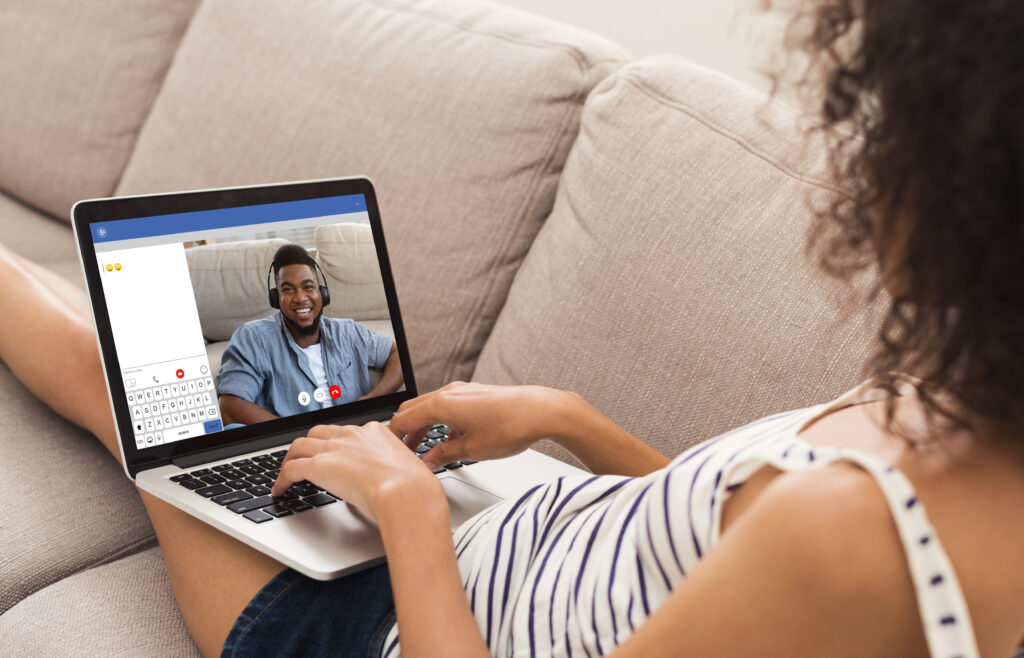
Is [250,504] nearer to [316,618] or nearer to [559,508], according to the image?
[316,618]

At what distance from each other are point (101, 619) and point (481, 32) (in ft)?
2.91

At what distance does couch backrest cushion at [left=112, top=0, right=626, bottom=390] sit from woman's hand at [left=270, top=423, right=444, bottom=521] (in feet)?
1.40

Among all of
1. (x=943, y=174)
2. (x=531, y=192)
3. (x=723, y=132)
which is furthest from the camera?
(x=531, y=192)

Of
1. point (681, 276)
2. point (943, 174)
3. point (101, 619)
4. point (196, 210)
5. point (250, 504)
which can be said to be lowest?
point (101, 619)

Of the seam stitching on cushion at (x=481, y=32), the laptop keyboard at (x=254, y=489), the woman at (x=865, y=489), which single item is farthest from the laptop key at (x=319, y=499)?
the seam stitching on cushion at (x=481, y=32)

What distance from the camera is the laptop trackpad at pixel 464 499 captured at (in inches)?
33.0

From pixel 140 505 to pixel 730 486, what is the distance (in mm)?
726

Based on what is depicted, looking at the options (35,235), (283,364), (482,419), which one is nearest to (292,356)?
(283,364)

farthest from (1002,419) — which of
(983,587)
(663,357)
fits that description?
(663,357)

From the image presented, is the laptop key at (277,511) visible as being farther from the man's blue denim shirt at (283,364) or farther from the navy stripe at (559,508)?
the navy stripe at (559,508)

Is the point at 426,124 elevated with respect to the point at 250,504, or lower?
elevated

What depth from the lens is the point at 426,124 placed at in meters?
1.20

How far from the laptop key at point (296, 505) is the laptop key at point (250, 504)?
1cm

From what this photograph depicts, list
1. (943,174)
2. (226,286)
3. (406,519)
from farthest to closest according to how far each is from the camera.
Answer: (226,286) → (406,519) → (943,174)
